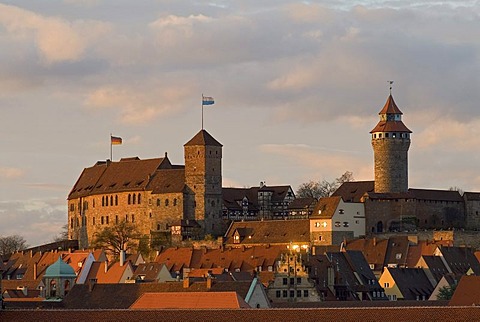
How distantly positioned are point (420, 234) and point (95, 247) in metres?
36.3

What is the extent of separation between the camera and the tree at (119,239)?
175 metres

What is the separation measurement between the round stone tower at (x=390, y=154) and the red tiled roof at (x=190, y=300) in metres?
84.1

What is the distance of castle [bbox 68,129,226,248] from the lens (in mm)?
175625

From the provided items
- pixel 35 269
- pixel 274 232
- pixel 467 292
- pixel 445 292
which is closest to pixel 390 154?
pixel 274 232

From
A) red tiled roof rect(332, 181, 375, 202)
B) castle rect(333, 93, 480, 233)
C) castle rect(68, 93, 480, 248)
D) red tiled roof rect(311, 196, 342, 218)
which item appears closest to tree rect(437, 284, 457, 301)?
red tiled roof rect(311, 196, 342, 218)

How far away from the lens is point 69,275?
12188 centimetres

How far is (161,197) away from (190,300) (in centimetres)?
9553

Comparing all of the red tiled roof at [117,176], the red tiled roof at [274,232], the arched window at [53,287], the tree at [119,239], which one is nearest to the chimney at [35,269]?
the tree at [119,239]

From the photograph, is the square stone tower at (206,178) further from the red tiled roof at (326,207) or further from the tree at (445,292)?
the tree at (445,292)

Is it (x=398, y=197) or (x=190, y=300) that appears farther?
(x=398, y=197)

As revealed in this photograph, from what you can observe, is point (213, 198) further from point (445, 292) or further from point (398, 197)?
point (445, 292)

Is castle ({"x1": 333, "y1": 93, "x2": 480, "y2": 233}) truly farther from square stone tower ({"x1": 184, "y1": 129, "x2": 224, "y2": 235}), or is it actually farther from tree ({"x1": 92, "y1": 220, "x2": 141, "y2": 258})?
tree ({"x1": 92, "y1": 220, "x2": 141, "y2": 258})

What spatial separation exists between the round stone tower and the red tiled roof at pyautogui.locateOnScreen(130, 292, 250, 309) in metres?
84.1

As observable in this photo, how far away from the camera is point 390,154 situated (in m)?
169
